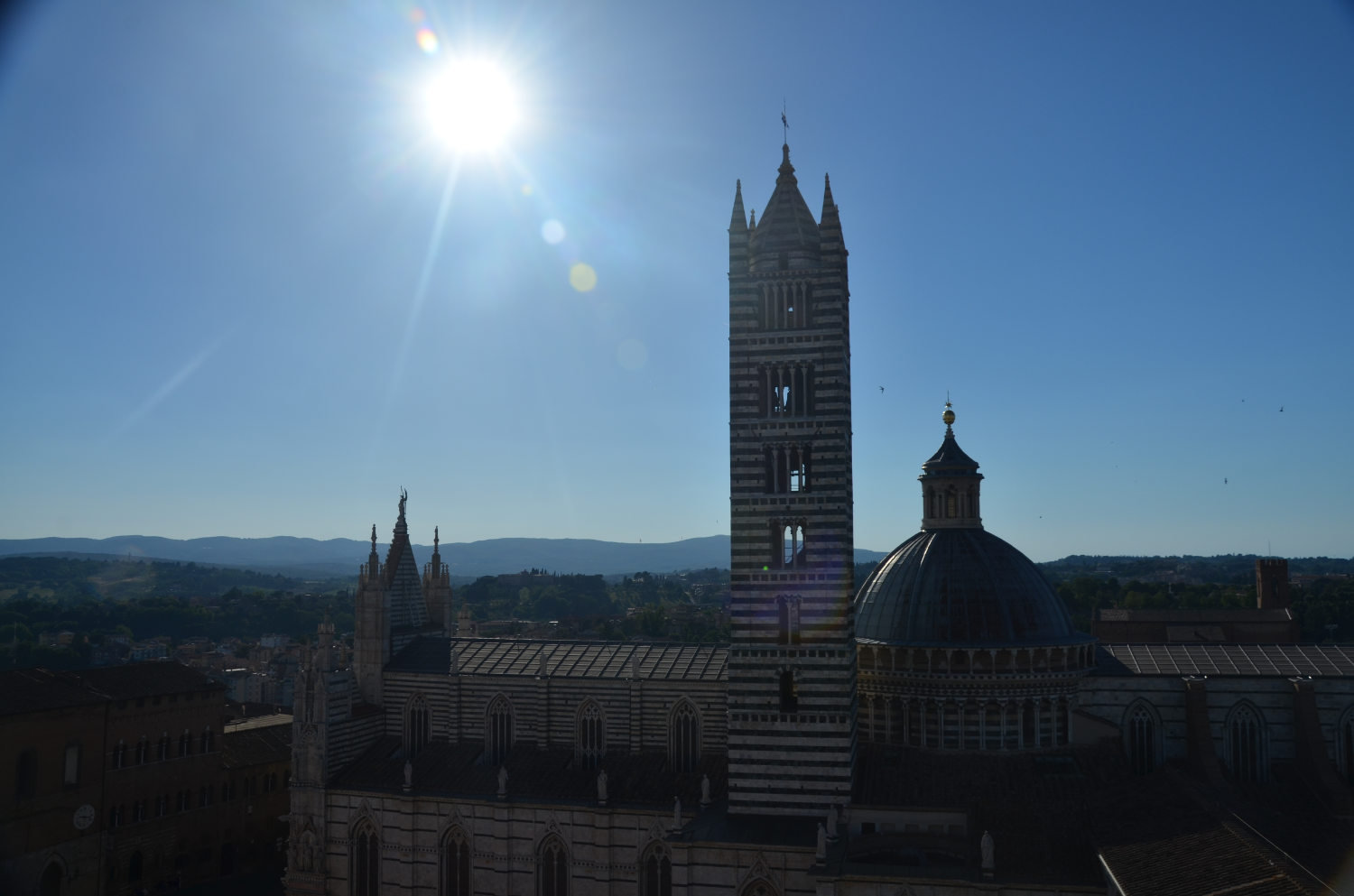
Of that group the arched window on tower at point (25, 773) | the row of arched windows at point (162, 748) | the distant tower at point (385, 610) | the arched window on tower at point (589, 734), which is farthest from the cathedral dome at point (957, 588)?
the arched window on tower at point (25, 773)

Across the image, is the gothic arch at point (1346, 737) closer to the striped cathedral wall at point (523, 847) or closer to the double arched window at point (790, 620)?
the striped cathedral wall at point (523, 847)

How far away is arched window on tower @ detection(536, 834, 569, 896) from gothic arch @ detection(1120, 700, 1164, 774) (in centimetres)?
2134

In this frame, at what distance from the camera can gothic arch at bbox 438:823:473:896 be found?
123 feet

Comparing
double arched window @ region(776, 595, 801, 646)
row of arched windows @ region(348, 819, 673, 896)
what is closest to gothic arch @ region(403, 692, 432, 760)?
row of arched windows @ region(348, 819, 673, 896)

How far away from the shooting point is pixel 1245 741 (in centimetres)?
3556

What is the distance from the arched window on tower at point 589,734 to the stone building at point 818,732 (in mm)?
100

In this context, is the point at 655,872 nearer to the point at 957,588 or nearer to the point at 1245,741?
the point at 957,588

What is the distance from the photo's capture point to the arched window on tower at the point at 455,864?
1473 inches

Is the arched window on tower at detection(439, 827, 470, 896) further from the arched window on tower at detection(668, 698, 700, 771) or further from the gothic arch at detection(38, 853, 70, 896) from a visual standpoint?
the gothic arch at detection(38, 853, 70, 896)

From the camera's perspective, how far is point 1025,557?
129ft

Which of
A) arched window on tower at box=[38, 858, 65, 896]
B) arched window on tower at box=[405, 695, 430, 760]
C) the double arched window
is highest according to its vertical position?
the double arched window

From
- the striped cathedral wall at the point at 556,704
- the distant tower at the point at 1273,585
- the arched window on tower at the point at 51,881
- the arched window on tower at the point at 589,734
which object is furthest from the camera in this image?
the distant tower at the point at 1273,585

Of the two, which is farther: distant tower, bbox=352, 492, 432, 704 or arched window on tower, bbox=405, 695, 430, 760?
distant tower, bbox=352, 492, 432, 704

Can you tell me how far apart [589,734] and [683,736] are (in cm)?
400
